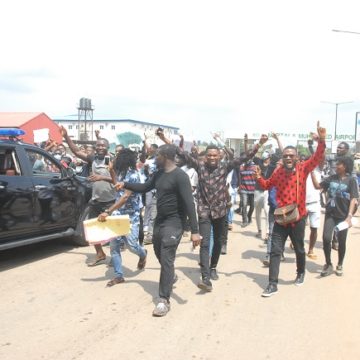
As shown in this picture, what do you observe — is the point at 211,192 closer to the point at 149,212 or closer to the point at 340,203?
the point at 340,203

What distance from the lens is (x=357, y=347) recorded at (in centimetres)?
415

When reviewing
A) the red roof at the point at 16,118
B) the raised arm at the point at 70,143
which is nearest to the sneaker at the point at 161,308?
the raised arm at the point at 70,143

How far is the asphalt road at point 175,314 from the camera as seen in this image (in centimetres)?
400

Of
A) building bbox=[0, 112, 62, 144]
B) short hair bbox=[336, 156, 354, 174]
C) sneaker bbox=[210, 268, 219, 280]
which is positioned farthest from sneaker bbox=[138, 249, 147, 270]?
building bbox=[0, 112, 62, 144]

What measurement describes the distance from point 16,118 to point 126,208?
3775 cm

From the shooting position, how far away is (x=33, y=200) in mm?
6805

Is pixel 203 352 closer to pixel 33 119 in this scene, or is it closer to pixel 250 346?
pixel 250 346

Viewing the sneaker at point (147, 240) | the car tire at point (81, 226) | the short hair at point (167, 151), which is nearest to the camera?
the short hair at point (167, 151)

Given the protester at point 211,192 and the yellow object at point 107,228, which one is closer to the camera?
the yellow object at point 107,228

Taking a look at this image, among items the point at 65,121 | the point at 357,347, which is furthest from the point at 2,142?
the point at 65,121

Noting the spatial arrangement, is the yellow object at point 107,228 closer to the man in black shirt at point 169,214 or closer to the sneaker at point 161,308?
the man in black shirt at point 169,214

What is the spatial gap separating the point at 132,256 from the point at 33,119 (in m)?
35.0

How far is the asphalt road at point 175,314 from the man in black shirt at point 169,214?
1.24 feet

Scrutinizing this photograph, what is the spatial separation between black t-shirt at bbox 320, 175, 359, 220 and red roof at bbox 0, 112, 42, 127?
3470cm
